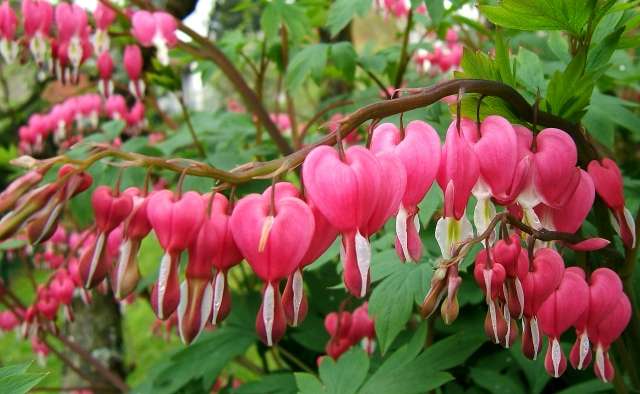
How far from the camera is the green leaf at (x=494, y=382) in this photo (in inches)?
52.1

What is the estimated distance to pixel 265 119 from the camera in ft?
5.96

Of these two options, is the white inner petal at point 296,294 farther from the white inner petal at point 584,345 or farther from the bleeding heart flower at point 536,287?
the white inner petal at point 584,345

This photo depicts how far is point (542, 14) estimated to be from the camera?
812 millimetres

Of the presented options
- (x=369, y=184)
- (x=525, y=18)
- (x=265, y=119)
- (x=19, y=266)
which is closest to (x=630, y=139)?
(x=265, y=119)

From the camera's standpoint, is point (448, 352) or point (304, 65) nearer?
point (448, 352)

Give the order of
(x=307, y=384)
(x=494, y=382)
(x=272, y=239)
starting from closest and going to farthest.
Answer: (x=272, y=239)
(x=307, y=384)
(x=494, y=382)

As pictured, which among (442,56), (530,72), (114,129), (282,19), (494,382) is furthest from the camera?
(442,56)

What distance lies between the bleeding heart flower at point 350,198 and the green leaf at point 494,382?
78 cm

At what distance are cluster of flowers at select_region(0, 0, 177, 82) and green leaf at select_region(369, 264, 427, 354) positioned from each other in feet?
3.14

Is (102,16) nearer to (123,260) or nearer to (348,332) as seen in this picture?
(348,332)

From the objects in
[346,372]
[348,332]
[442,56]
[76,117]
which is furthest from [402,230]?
[76,117]

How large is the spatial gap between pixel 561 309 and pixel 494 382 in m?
0.60

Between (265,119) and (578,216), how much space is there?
1.14 meters

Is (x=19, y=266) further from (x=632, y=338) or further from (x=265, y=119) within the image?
(x=632, y=338)
